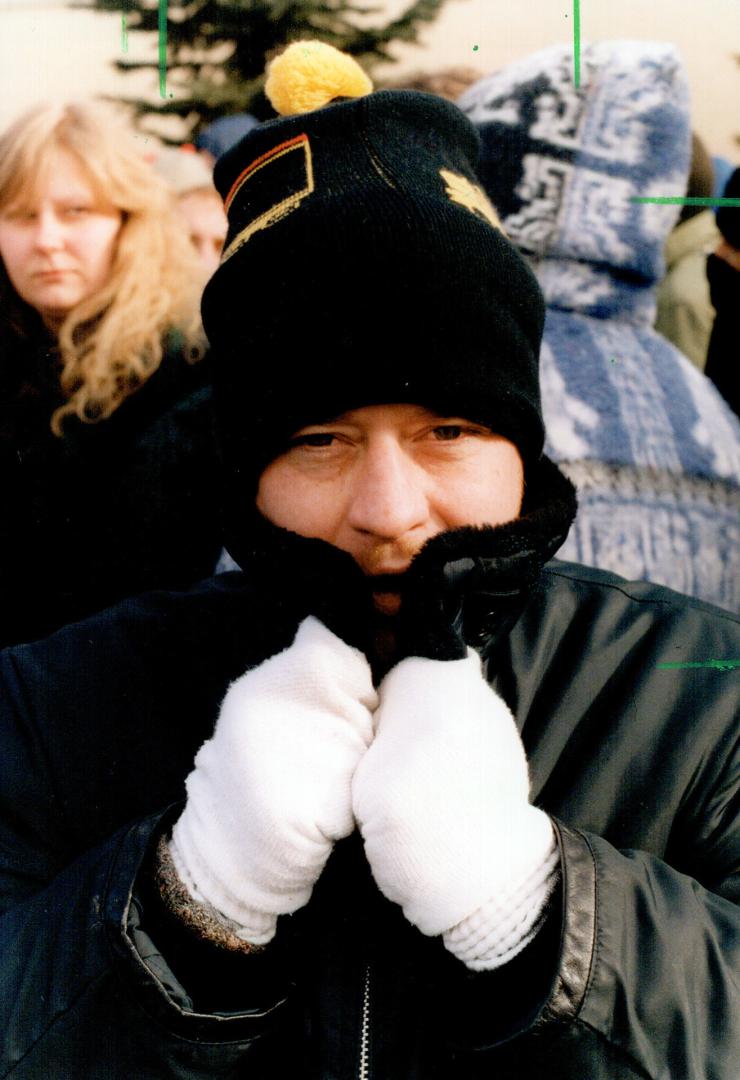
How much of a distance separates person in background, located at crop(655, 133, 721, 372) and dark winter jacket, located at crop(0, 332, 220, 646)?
151 centimetres

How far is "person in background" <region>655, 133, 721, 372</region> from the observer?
2783 mm

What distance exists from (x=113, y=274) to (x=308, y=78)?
1187mm

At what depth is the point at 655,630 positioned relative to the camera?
128cm

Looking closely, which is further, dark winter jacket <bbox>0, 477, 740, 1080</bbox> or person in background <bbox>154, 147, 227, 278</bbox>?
person in background <bbox>154, 147, 227, 278</bbox>

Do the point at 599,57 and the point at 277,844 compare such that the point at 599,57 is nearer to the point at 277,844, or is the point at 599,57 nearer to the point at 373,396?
the point at 373,396

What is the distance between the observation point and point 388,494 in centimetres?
109

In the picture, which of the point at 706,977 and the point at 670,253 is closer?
the point at 706,977

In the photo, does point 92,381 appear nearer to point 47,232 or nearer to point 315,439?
point 47,232

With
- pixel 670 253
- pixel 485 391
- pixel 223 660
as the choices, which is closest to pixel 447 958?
pixel 223 660

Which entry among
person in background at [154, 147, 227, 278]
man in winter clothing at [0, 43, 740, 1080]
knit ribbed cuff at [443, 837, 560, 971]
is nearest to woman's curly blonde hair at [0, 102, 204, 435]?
person in background at [154, 147, 227, 278]

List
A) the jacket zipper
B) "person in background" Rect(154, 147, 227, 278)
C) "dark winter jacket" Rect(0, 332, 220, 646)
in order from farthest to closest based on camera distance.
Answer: "person in background" Rect(154, 147, 227, 278) → "dark winter jacket" Rect(0, 332, 220, 646) → the jacket zipper

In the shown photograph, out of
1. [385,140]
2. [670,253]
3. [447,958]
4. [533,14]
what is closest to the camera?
[447,958]

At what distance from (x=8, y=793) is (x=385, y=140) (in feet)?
3.38

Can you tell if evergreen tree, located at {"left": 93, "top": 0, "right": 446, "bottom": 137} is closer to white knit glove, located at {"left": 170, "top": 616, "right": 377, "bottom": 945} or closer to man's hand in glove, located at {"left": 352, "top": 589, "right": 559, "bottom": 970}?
white knit glove, located at {"left": 170, "top": 616, "right": 377, "bottom": 945}
